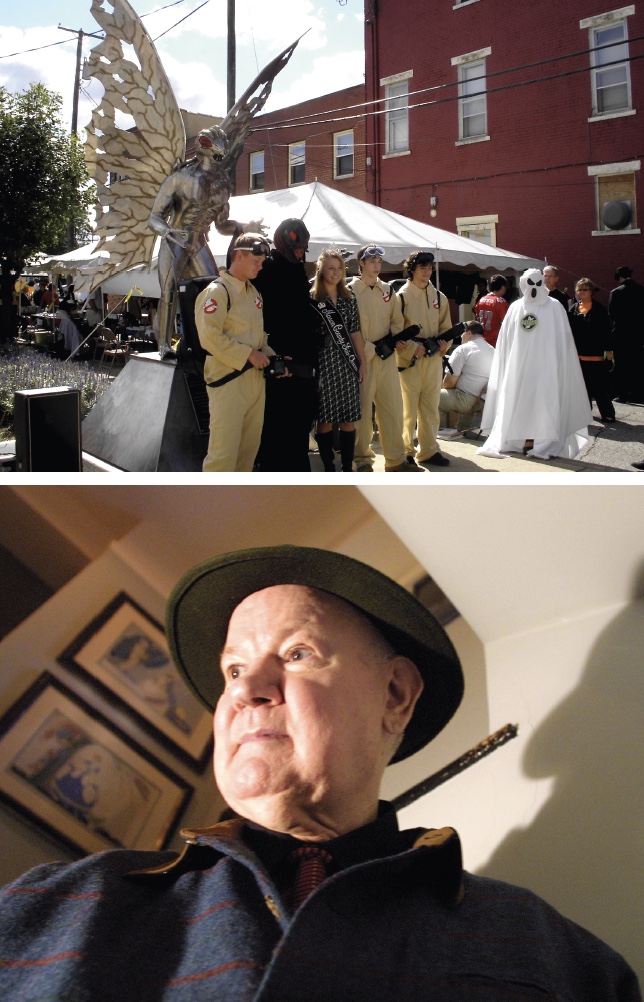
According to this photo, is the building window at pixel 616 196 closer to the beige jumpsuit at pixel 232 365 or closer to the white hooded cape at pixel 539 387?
the white hooded cape at pixel 539 387

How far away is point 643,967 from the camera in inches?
51.2

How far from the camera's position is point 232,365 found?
3.62 metres

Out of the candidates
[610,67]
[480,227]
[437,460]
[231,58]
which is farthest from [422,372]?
[480,227]

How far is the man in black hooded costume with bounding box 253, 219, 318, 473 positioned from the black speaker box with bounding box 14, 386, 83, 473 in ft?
4.95

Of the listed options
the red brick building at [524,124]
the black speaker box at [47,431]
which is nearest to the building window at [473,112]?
the red brick building at [524,124]

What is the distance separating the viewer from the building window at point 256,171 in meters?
19.2

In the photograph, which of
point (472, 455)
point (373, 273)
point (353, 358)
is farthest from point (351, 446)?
point (472, 455)

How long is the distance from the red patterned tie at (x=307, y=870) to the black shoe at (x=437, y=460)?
4.32 metres

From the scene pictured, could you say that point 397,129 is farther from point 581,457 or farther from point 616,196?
point 581,457

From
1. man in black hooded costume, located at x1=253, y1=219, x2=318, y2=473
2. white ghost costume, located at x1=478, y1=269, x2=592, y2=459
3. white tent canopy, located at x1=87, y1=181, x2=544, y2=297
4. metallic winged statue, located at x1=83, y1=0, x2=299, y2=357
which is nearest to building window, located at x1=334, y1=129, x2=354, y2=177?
white tent canopy, located at x1=87, y1=181, x2=544, y2=297

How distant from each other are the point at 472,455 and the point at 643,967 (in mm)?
4940

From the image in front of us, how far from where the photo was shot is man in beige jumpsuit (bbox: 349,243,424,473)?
4934 millimetres

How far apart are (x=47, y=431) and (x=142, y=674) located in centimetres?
117

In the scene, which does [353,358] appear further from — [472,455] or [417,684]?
[417,684]
